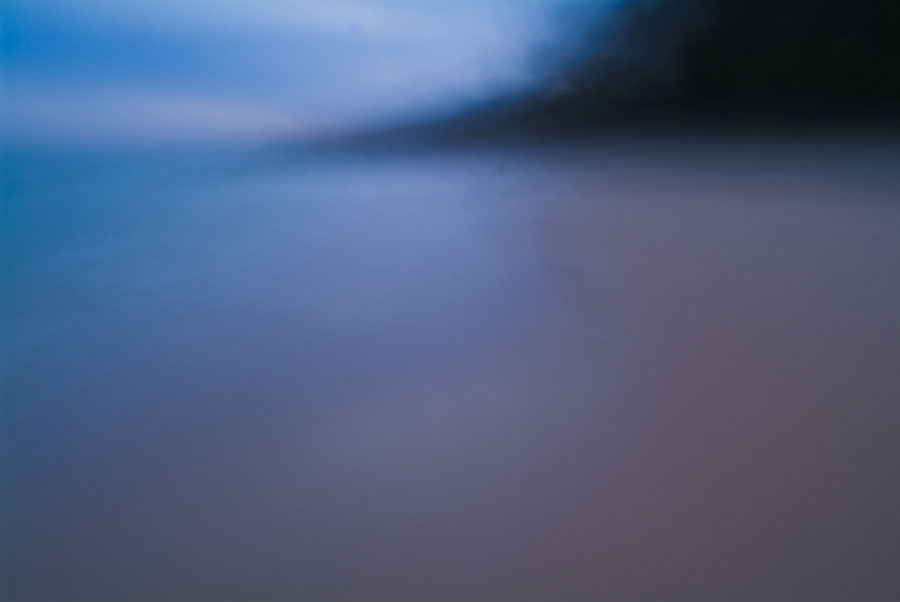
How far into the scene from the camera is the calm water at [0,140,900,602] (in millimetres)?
408

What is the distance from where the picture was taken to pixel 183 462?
0.46m

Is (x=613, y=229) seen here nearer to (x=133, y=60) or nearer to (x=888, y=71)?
(x=888, y=71)

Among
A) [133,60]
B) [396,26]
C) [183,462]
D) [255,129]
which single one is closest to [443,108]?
[396,26]

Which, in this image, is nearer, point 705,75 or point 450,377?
point 450,377

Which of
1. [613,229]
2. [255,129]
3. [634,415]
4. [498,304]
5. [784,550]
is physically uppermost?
[255,129]

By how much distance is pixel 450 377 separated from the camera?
52cm

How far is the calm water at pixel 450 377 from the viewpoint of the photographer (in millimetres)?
408

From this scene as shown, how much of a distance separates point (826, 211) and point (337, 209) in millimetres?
497

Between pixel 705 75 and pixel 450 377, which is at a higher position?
pixel 705 75

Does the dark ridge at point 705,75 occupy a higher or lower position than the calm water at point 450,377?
higher

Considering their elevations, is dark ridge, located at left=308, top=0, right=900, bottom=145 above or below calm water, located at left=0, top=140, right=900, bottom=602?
above

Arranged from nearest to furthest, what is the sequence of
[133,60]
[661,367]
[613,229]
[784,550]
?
[784,550]
[661,367]
[613,229]
[133,60]

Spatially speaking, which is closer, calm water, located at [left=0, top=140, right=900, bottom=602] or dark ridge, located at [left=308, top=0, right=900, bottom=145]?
calm water, located at [left=0, top=140, right=900, bottom=602]

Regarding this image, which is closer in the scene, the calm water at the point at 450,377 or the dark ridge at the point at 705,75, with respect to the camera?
the calm water at the point at 450,377
